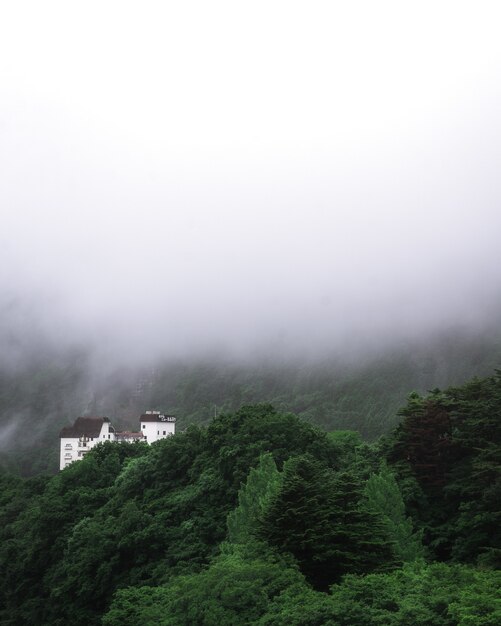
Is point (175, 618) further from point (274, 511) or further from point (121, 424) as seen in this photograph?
point (121, 424)

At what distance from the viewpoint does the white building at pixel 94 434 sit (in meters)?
106

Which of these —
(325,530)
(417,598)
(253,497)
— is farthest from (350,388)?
(417,598)

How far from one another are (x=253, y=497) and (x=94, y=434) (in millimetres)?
81055

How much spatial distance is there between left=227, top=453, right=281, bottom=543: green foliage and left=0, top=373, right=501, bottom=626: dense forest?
0.10 metres

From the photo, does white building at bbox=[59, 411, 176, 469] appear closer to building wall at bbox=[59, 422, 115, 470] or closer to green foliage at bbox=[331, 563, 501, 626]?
building wall at bbox=[59, 422, 115, 470]

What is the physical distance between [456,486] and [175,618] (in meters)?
15.1

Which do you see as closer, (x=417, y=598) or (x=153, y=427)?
(x=417, y=598)

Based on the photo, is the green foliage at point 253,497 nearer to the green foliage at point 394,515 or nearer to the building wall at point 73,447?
the green foliage at point 394,515

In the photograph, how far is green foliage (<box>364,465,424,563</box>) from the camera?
89.2 feet

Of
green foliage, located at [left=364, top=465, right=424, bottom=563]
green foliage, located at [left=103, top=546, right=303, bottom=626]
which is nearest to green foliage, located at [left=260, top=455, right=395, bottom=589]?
green foliage, located at [left=364, top=465, right=424, bottom=563]

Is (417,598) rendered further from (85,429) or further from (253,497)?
(85,429)

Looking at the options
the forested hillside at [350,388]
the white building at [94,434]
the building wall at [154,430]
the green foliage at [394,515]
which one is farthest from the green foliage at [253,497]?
the forested hillside at [350,388]

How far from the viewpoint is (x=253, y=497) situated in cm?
3142

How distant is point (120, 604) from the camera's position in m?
31.1
